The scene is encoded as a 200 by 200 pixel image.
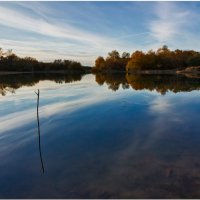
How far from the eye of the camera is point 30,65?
11512 cm

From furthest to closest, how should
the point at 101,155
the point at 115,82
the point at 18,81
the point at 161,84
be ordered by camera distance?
the point at 18,81 → the point at 115,82 → the point at 161,84 → the point at 101,155

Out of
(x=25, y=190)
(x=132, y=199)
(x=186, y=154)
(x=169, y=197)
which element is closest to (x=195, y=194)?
(x=169, y=197)

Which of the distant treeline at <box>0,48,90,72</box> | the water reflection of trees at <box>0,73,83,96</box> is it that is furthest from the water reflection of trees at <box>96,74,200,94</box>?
the distant treeline at <box>0,48,90,72</box>

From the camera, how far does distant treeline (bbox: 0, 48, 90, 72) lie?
337ft

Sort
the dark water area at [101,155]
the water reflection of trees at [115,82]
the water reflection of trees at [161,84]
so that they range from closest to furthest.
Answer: the dark water area at [101,155]
the water reflection of trees at [161,84]
the water reflection of trees at [115,82]

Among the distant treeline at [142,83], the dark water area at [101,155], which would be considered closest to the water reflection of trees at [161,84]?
the distant treeline at [142,83]

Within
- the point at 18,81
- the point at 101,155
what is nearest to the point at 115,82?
the point at 18,81

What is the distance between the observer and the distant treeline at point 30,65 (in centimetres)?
10285

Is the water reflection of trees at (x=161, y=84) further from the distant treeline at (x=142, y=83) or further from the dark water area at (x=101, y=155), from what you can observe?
the dark water area at (x=101, y=155)

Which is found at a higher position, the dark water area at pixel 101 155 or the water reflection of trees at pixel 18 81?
the dark water area at pixel 101 155

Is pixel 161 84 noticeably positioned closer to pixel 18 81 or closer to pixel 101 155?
pixel 18 81

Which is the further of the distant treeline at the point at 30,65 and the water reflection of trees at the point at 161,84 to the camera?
the distant treeline at the point at 30,65

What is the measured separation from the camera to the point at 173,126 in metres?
11.4

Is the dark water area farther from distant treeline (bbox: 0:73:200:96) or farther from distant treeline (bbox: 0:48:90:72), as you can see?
distant treeline (bbox: 0:48:90:72)
